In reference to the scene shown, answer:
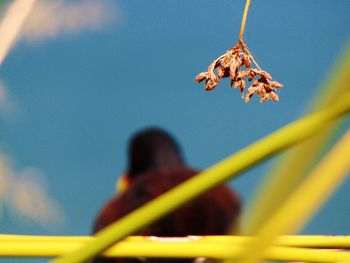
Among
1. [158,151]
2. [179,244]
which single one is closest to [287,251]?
[179,244]

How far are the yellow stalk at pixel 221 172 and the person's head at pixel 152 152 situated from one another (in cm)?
28

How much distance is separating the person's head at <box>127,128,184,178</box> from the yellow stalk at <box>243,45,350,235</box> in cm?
33

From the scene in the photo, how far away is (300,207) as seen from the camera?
103 mm

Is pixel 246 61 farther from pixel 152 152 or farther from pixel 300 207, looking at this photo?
pixel 300 207

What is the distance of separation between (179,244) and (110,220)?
4.9 inches

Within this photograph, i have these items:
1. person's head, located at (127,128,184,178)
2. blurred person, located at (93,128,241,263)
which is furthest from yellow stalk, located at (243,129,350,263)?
person's head, located at (127,128,184,178)

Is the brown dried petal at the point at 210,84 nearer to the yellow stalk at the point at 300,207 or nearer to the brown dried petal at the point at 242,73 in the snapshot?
the brown dried petal at the point at 242,73

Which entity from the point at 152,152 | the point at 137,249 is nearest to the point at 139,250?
the point at 137,249

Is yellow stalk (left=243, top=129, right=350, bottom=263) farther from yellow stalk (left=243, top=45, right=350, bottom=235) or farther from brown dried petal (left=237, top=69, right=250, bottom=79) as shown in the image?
brown dried petal (left=237, top=69, right=250, bottom=79)

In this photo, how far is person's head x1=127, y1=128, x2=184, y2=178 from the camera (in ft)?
1.48

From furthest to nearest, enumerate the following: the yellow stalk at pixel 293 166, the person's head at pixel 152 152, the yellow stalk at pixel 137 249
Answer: the person's head at pixel 152 152 → the yellow stalk at pixel 137 249 → the yellow stalk at pixel 293 166

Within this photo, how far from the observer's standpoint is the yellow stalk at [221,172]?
0.43 feet

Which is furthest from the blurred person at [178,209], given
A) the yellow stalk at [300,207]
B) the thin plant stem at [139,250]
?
the yellow stalk at [300,207]

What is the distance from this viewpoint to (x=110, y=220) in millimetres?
332
